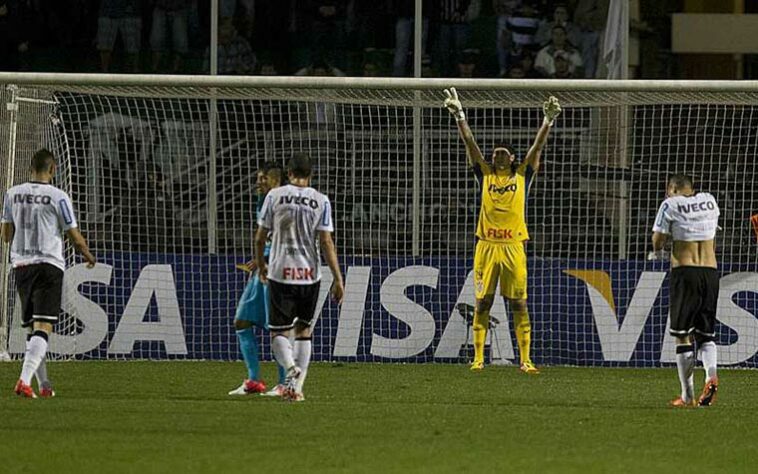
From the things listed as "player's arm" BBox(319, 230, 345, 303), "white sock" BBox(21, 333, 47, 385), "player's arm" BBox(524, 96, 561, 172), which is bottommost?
"white sock" BBox(21, 333, 47, 385)

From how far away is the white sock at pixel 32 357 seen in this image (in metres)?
12.8

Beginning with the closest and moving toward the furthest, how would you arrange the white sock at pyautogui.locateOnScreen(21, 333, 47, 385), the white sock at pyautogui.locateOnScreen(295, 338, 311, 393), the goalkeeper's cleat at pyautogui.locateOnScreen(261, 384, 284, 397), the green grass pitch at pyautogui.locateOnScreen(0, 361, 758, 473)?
the green grass pitch at pyautogui.locateOnScreen(0, 361, 758, 473)
the white sock at pyautogui.locateOnScreen(21, 333, 47, 385)
the white sock at pyautogui.locateOnScreen(295, 338, 311, 393)
the goalkeeper's cleat at pyautogui.locateOnScreen(261, 384, 284, 397)

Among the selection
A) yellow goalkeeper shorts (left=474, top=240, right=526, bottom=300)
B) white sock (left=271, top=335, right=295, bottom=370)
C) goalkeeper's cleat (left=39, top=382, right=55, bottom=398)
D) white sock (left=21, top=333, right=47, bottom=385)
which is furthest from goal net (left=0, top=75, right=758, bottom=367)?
white sock (left=271, top=335, right=295, bottom=370)

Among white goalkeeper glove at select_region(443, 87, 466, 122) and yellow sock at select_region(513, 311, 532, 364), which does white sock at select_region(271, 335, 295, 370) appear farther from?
yellow sock at select_region(513, 311, 532, 364)

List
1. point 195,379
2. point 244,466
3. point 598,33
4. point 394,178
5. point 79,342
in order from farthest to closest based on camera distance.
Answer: point 598,33 < point 394,178 < point 79,342 < point 195,379 < point 244,466

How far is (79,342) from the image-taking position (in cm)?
1764

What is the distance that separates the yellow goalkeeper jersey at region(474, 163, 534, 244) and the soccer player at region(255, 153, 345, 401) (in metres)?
4.22

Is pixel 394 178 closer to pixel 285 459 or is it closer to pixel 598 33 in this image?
pixel 598 33

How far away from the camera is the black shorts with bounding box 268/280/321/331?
41.9 feet

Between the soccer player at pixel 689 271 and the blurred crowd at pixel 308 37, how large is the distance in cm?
776

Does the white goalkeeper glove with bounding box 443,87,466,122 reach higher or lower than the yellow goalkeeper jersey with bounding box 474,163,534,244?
higher

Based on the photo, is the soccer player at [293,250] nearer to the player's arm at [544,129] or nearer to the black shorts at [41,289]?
the black shorts at [41,289]

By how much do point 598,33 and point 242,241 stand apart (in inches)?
222

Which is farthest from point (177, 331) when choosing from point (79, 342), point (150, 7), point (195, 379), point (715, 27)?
point (715, 27)
